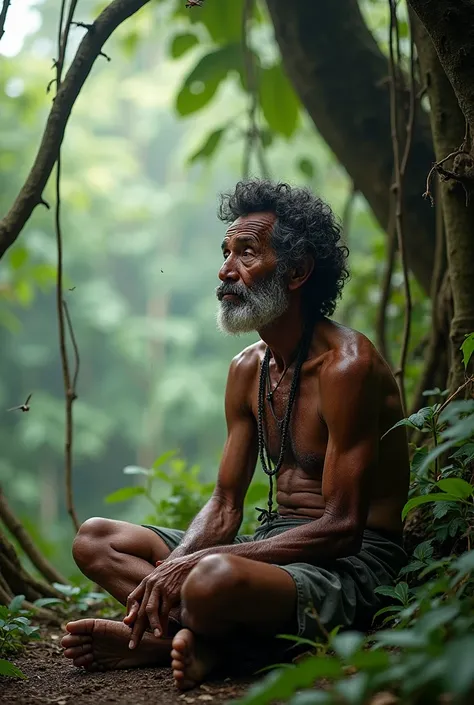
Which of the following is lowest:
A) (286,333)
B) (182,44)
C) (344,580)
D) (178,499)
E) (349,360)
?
(344,580)

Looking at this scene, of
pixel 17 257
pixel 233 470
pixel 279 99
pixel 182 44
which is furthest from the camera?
pixel 17 257

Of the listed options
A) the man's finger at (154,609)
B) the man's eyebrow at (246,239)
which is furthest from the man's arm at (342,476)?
the man's eyebrow at (246,239)

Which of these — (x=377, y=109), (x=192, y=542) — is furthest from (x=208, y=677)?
(x=377, y=109)

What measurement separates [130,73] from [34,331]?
8426mm

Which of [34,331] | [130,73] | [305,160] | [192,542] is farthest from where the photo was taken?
[130,73]

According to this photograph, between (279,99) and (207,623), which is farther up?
(279,99)

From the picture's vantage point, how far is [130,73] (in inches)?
971

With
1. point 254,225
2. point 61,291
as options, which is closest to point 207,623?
point 254,225

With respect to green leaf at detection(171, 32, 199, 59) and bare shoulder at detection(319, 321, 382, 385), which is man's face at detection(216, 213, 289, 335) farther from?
green leaf at detection(171, 32, 199, 59)

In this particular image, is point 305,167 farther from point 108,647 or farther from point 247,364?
point 108,647

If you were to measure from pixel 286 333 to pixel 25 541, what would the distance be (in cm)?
169

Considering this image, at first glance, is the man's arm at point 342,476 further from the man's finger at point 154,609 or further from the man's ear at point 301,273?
the man's ear at point 301,273

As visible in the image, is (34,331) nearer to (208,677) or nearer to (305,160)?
(305,160)

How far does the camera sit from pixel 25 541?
12.7 ft
